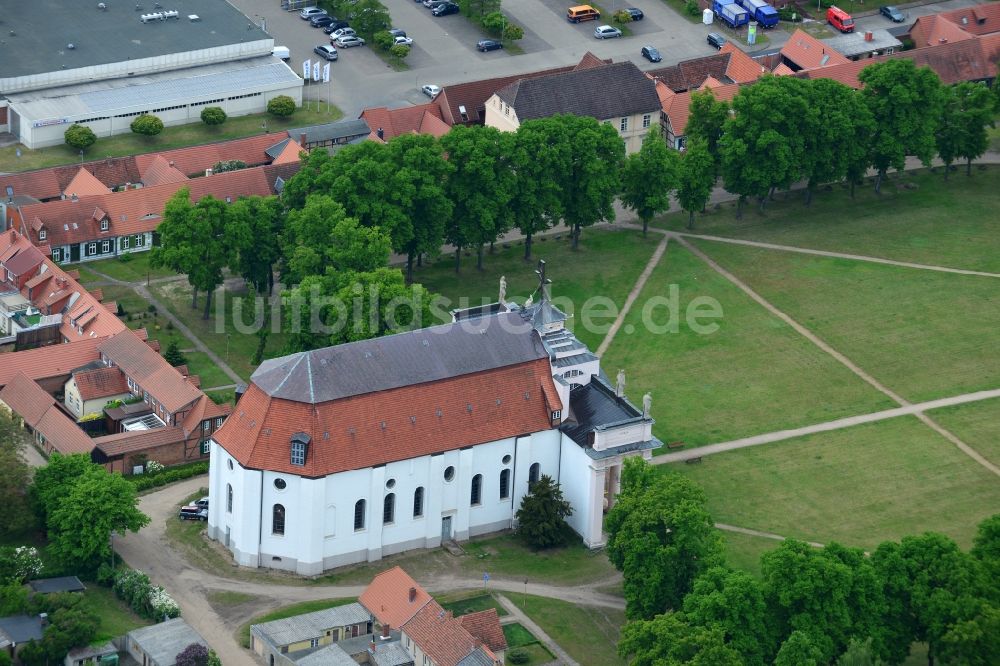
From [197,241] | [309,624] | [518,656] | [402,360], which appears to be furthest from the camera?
[197,241]

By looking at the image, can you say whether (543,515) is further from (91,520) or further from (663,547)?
(91,520)

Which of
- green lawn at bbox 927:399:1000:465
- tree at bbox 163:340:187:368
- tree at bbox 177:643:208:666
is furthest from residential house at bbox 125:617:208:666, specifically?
green lawn at bbox 927:399:1000:465

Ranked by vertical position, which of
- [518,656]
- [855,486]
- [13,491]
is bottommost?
[518,656]

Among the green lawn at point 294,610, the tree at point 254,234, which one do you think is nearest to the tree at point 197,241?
the tree at point 254,234

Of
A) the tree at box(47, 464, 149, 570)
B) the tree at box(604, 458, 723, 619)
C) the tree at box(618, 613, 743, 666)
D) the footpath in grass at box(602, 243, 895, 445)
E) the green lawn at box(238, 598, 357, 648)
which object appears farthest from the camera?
the footpath in grass at box(602, 243, 895, 445)

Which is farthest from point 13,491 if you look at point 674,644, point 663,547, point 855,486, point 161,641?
point 855,486

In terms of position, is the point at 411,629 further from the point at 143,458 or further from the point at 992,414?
the point at 992,414

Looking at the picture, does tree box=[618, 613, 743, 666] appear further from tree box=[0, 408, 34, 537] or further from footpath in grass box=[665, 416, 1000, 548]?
tree box=[0, 408, 34, 537]
